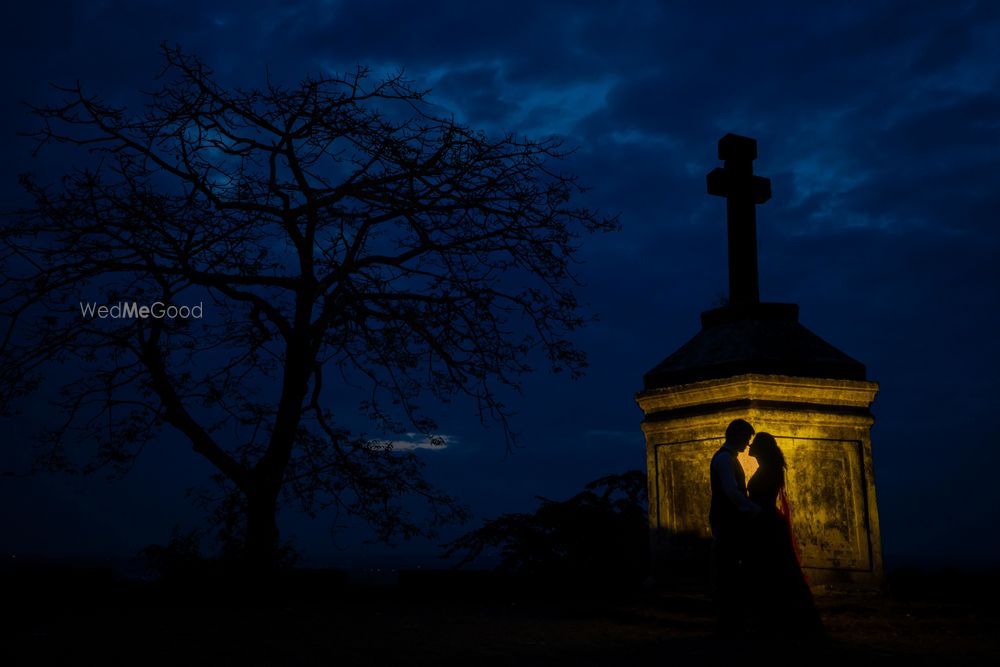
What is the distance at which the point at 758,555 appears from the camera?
22.7 feet

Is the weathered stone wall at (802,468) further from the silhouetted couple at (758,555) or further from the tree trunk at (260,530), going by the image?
the tree trunk at (260,530)

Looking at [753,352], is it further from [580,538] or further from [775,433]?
[580,538]

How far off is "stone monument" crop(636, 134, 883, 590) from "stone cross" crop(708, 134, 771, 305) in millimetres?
417

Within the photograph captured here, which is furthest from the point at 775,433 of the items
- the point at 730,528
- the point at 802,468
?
the point at 730,528

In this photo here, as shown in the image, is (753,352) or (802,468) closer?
(802,468)

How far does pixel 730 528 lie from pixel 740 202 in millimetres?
4786

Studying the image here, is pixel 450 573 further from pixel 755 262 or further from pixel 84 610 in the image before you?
pixel 755 262

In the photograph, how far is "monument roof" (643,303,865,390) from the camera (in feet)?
29.2

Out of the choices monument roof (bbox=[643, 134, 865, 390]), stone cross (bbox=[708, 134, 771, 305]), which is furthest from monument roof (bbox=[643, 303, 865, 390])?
stone cross (bbox=[708, 134, 771, 305])

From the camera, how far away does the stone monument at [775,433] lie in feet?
28.5

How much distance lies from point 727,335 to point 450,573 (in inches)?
183

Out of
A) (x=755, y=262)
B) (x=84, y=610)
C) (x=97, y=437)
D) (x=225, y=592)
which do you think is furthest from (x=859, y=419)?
(x=97, y=437)

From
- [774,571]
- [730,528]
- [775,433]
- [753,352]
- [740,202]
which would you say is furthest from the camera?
[740,202]

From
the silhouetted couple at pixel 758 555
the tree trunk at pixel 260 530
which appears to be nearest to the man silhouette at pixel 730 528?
the silhouetted couple at pixel 758 555
